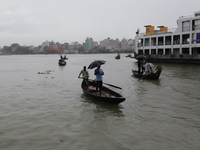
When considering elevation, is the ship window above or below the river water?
above

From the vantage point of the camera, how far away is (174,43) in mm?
41281

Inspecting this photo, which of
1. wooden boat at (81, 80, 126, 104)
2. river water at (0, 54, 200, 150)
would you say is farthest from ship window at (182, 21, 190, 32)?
wooden boat at (81, 80, 126, 104)

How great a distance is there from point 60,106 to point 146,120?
4681 millimetres

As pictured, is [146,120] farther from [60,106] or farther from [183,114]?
[60,106]

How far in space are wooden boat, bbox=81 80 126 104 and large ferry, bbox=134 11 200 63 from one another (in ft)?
98.8

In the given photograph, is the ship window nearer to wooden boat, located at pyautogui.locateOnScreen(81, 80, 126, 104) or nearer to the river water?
the river water

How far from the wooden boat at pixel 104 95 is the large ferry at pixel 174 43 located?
30.1 meters

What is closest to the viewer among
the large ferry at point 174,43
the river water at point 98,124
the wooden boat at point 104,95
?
the river water at point 98,124

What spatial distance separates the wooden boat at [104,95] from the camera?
31.7ft

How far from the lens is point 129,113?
916 centimetres

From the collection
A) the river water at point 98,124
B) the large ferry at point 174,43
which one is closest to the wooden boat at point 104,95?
→ the river water at point 98,124

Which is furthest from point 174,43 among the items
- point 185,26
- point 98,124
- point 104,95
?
point 98,124

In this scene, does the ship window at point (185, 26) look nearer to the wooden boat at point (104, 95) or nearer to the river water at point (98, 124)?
the river water at point (98, 124)

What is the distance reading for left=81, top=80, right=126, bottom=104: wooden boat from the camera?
9.65 meters
